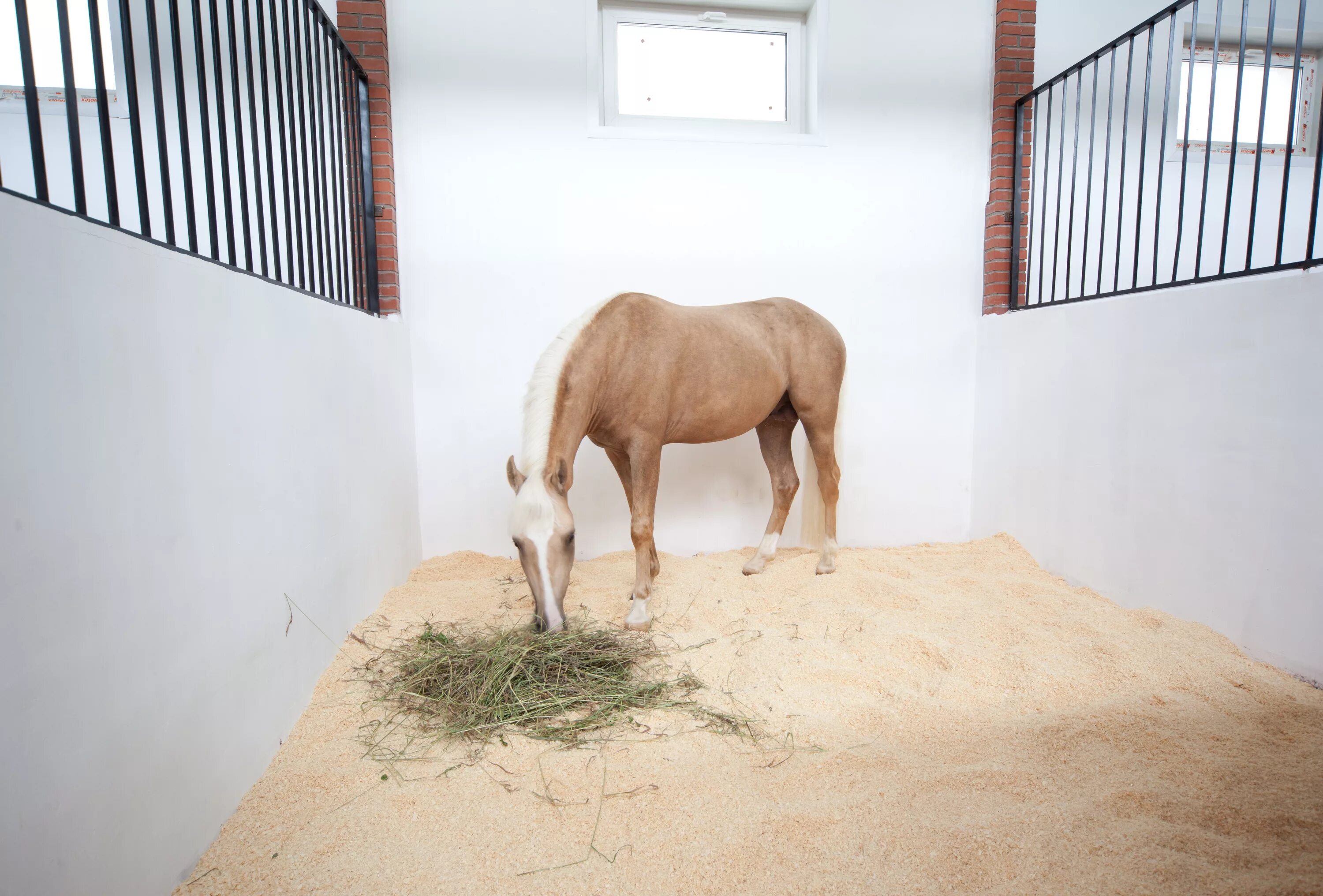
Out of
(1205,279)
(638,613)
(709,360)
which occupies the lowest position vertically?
(638,613)

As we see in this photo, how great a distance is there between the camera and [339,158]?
8.81 feet

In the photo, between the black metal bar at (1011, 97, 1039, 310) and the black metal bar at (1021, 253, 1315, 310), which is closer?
the black metal bar at (1021, 253, 1315, 310)

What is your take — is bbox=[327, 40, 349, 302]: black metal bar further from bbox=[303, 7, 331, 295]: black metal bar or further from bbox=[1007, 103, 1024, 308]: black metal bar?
bbox=[1007, 103, 1024, 308]: black metal bar

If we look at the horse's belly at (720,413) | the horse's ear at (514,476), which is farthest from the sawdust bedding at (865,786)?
the horse's belly at (720,413)

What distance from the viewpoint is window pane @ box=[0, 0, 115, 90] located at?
Answer: 3.10m

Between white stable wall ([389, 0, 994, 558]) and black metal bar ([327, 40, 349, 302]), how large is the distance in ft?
1.35

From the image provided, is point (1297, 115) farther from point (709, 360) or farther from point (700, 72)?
Answer: point (709, 360)

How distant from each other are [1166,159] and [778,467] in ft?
9.52

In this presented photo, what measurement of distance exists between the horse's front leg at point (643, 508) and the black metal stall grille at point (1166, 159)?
2157 mm

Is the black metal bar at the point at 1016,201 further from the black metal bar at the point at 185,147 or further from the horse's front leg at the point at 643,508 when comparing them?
the black metal bar at the point at 185,147

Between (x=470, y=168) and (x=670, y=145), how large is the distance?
39.4 inches

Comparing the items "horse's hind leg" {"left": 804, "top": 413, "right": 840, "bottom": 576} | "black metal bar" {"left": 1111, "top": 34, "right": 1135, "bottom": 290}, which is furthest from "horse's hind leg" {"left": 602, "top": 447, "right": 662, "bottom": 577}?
"black metal bar" {"left": 1111, "top": 34, "right": 1135, "bottom": 290}

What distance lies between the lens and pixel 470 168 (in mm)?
3133

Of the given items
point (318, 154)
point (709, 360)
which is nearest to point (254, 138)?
point (318, 154)
